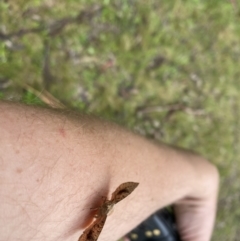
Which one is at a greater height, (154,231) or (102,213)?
(102,213)

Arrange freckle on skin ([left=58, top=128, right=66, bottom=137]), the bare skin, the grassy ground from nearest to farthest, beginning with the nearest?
the bare skin < freckle on skin ([left=58, top=128, right=66, bottom=137]) < the grassy ground

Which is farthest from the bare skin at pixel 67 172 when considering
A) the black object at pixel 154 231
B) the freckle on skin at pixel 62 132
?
the black object at pixel 154 231

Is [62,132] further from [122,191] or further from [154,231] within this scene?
[154,231]

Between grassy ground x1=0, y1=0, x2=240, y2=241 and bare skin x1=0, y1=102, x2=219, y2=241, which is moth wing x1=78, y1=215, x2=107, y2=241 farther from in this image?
grassy ground x1=0, y1=0, x2=240, y2=241

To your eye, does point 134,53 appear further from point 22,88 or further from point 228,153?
point 228,153

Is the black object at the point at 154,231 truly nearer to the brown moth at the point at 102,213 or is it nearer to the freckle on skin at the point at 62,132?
the brown moth at the point at 102,213

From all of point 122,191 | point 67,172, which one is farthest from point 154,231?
point 67,172

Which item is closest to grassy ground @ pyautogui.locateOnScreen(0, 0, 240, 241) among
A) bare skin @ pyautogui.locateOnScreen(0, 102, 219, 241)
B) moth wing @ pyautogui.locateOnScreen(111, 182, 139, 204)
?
bare skin @ pyautogui.locateOnScreen(0, 102, 219, 241)

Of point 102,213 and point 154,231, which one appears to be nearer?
point 102,213
